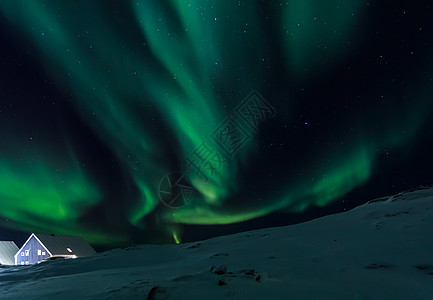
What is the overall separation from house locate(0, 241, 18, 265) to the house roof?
8.53 m

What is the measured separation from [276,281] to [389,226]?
6.93m

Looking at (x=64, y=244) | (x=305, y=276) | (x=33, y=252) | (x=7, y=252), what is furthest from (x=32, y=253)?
(x=305, y=276)

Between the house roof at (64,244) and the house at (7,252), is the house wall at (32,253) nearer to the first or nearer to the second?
the house roof at (64,244)

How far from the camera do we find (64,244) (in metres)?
41.7

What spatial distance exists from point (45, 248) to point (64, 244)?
314 centimetres

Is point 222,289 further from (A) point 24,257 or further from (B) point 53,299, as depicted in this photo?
(A) point 24,257

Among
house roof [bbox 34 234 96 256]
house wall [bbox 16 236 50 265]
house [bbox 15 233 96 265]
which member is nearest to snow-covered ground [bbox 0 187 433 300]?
house [bbox 15 233 96 265]

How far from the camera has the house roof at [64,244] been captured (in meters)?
39.4

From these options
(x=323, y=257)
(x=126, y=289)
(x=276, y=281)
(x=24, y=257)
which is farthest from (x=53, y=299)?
(x=24, y=257)

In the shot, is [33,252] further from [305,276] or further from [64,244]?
[305,276]

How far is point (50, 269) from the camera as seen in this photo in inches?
402

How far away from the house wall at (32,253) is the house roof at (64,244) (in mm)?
719

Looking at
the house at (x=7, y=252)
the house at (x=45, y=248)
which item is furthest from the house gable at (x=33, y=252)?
the house at (x=7, y=252)

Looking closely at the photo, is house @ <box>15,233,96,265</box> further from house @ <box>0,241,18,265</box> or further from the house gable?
house @ <box>0,241,18,265</box>
